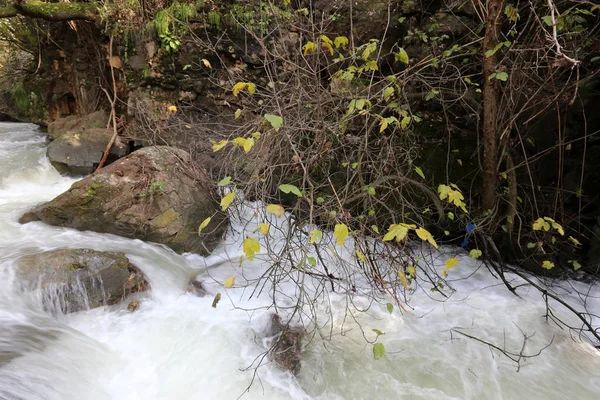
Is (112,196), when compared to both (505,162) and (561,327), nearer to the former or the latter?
(505,162)

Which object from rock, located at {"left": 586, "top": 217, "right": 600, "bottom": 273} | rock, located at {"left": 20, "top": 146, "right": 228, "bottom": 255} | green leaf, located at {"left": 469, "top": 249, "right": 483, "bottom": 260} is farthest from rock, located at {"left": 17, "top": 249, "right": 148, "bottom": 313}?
rock, located at {"left": 586, "top": 217, "right": 600, "bottom": 273}

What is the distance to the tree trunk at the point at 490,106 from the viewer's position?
2953mm

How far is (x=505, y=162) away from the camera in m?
3.95

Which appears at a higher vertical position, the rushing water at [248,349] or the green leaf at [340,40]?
the green leaf at [340,40]

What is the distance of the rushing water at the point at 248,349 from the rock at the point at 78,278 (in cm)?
9

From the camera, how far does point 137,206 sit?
14.0 ft

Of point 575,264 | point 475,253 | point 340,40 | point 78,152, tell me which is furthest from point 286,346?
point 78,152

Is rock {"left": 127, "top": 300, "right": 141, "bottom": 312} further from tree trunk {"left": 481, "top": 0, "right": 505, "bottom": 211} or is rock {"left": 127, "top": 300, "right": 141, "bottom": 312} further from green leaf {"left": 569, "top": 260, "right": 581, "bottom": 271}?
green leaf {"left": 569, "top": 260, "right": 581, "bottom": 271}

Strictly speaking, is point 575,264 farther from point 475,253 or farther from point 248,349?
point 248,349

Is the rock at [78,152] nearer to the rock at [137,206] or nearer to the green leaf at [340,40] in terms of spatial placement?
the rock at [137,206]

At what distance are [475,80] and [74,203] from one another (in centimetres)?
489

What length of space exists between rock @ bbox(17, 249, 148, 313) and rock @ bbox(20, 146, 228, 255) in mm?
790

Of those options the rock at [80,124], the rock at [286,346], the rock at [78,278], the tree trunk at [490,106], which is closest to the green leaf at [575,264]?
the tree trunk at [490,106]

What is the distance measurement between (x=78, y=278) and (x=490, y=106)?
404cm
